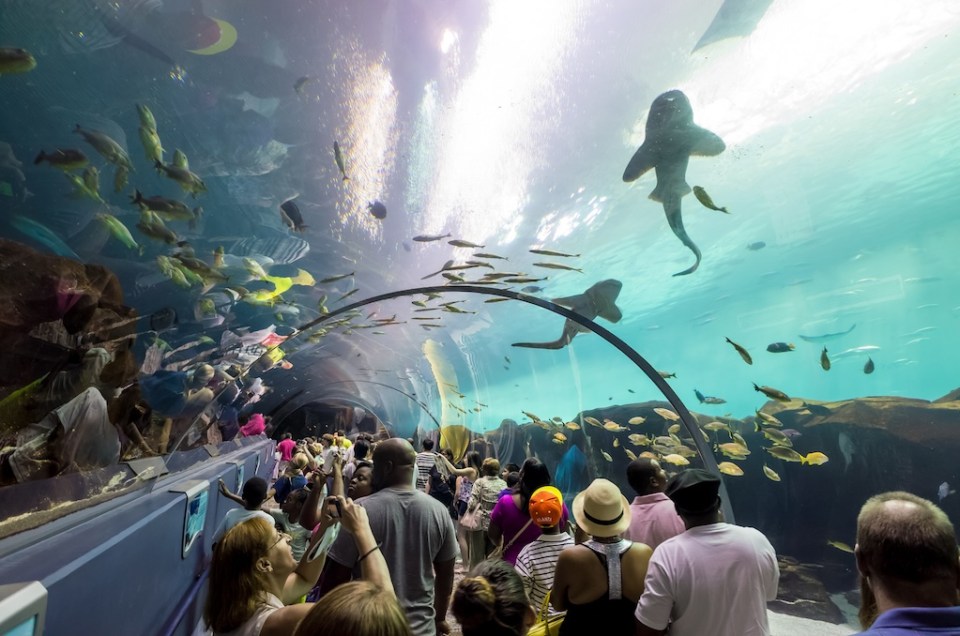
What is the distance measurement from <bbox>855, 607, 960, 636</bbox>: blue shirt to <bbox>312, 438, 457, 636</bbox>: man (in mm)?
1814

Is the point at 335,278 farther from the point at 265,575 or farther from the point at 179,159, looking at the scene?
the point at 265,575

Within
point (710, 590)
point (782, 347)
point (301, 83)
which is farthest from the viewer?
point (782, 347)

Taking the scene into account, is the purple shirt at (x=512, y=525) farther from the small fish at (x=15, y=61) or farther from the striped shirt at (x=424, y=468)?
the small fish at (x=15, y=61)

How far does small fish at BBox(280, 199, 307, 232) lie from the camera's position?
5.73 metres

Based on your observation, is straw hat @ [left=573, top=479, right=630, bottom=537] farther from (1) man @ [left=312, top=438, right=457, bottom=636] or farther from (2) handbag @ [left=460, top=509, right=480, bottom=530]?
(2) handbag @ [left=460, top=509, right=480, bottom=530]

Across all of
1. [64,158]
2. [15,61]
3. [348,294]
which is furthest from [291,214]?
[348,294]

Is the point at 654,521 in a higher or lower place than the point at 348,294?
lower

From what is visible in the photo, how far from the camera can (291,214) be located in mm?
5770

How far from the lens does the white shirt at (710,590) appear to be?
191cm

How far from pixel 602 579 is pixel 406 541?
1.03 m

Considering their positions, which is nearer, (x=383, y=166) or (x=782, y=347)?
(x=383, y=166)

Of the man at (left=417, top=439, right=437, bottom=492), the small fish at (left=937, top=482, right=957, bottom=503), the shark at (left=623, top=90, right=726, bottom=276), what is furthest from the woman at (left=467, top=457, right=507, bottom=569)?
the small fish at (left=937, top=482, right=957, bottom=503)

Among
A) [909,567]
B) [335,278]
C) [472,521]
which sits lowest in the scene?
[472,521]

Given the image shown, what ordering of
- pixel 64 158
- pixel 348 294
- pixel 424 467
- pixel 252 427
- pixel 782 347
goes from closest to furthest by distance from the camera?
1. pixel 64 158
2. pixel 424 467
3. pixel 782 347
4. pixel 348 294
5. pixel 252 427
